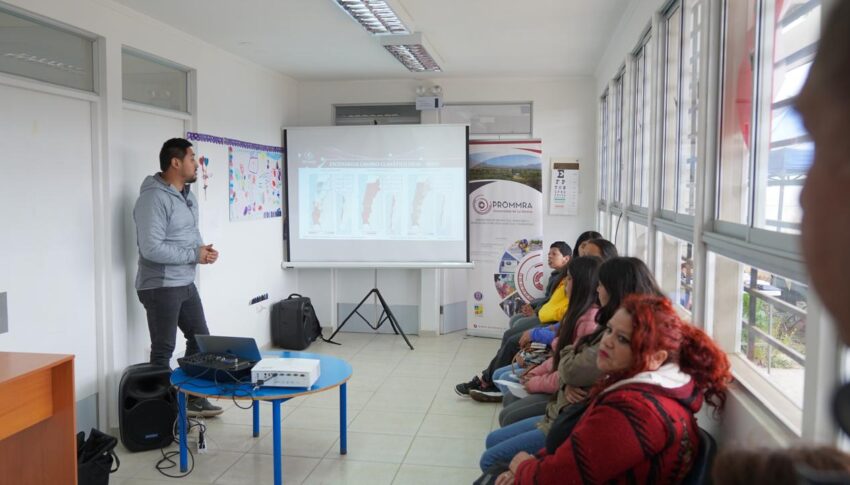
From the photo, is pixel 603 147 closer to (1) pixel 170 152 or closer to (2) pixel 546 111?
(2) pixel 546 111

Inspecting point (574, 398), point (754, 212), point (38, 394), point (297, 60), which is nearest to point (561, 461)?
point (574, 398)

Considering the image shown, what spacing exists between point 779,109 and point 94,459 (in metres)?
3.21

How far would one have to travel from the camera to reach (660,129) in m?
3.49

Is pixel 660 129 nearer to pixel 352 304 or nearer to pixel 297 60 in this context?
pixel 297 60

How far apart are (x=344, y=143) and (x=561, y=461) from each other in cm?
520

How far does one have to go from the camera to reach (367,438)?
397 cm

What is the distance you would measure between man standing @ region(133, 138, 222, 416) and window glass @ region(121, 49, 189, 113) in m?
0.60

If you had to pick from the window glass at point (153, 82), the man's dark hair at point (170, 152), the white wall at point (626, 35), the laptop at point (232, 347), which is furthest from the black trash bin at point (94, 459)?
the white wall at point (626, 35)

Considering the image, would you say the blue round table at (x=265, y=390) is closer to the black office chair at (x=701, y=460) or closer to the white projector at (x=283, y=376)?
the white projector at (x=283, y=376)

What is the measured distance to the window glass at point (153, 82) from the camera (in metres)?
4.29

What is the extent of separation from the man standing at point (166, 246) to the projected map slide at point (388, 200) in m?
2.49

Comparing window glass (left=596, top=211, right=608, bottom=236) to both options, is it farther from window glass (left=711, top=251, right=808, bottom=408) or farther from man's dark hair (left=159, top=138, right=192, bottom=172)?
man's dark hair (left=159, top=138, right=192, bottom=172)

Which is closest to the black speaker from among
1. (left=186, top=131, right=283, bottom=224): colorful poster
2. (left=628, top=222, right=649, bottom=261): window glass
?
(left=186, top=131, right=283, bottom=224): colorful poster

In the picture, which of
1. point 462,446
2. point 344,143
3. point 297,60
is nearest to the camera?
point 462,446
